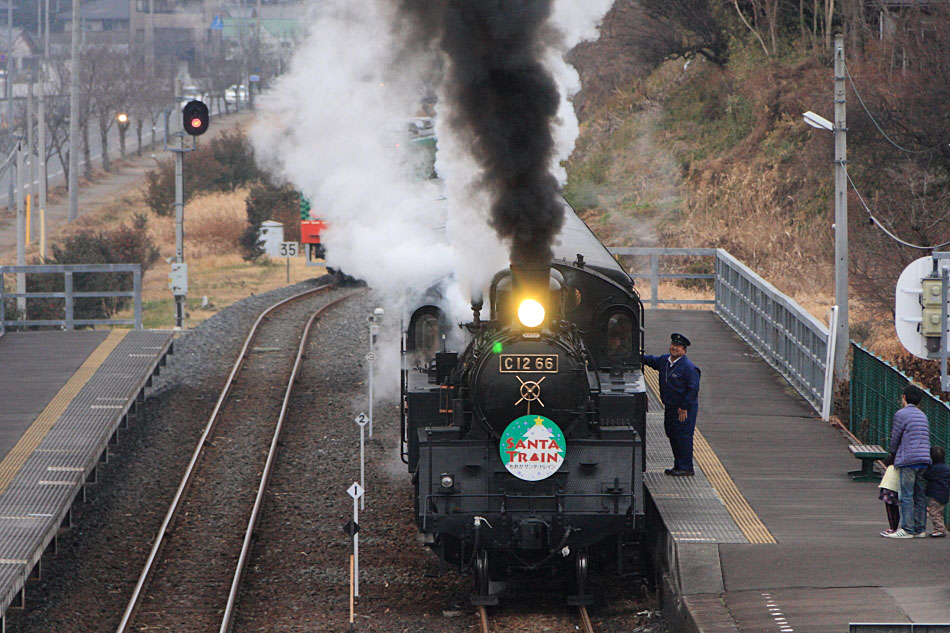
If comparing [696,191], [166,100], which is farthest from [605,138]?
[166,100]

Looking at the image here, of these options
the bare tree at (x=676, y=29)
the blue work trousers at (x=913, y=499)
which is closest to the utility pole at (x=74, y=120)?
the bare tree at (x=676, y=29)

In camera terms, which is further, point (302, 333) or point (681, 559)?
point (302, 333)

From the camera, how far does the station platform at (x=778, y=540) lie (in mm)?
8172

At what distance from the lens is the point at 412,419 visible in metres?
10.4

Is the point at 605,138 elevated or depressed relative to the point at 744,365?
elevated

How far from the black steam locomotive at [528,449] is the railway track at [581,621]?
97 millimetres

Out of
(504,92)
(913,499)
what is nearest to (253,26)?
(504,92)

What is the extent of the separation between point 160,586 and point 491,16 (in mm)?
6148

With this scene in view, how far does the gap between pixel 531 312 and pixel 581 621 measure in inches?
99.5

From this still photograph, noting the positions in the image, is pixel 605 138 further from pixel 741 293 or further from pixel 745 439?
pixel 745 439

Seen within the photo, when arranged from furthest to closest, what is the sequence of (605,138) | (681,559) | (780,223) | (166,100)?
(166,100) → (605,138) → (780,223) → (681,559)

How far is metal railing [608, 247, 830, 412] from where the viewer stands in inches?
584

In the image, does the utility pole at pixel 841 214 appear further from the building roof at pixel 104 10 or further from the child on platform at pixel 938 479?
the building roof at pixel 104 10

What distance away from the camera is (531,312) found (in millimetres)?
9484
